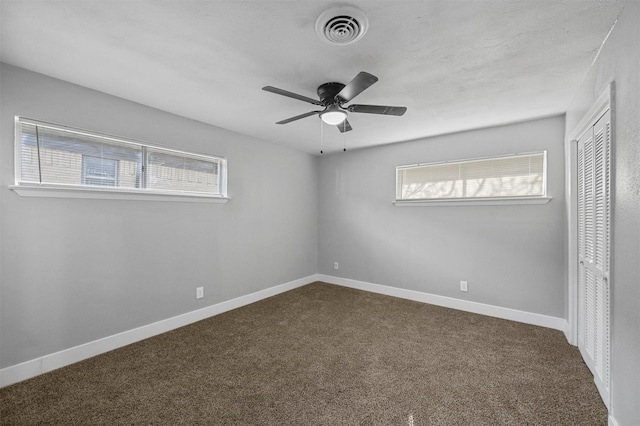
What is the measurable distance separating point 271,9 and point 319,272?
14.4ft

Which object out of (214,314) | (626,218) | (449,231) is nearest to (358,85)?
(626,218)

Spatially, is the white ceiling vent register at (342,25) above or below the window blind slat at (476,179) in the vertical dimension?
above

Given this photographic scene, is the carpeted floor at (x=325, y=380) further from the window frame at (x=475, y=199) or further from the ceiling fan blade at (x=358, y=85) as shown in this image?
the ceiling fan blade at (x=358, y=85)

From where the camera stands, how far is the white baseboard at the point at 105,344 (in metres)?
2.13

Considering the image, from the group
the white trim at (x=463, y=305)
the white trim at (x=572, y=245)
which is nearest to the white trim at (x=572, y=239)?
the white trim at (x=572, y=245)

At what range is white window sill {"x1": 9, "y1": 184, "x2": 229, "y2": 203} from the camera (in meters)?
2.20

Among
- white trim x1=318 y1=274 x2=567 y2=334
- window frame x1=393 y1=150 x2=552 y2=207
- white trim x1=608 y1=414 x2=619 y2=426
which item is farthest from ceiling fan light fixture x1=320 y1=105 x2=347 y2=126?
white trim x1=318 y1=274 x2=567 y2=334

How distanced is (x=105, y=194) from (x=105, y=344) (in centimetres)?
142

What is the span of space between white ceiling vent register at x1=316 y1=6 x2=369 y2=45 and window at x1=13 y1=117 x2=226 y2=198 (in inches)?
91.6

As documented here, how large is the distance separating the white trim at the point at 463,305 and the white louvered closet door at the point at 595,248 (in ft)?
1.90

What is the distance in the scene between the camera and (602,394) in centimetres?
192

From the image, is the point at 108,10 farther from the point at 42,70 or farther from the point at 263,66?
the point at 42,70

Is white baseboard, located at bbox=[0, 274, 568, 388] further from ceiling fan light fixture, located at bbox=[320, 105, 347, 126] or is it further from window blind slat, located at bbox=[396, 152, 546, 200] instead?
ceiling fan light fixture, located at bbox=[320, 105, 347, 126]

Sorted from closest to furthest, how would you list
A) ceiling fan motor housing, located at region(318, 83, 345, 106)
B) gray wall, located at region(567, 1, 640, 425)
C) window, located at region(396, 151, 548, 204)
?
1. gray wall, located at region(567, 1, 640, 425)
2. ceiling fan motor housing, located at region(318, 83, 345, 106)
3. window, located at region(396, 151, 548, 204)
